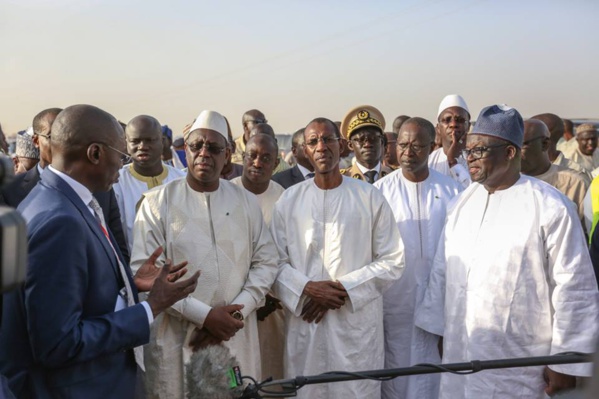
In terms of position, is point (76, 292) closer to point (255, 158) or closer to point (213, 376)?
point (213, 376)

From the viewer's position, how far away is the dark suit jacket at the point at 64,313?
3107 mm

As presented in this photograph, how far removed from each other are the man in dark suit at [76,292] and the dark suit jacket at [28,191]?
1746 mm

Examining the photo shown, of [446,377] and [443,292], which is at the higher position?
[443,292]

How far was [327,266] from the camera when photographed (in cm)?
534

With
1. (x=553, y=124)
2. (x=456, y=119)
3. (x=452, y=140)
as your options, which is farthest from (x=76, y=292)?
(x=553, y=124)

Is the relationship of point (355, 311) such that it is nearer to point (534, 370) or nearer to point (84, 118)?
point (534, 370)

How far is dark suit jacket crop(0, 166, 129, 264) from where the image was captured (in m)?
5.23

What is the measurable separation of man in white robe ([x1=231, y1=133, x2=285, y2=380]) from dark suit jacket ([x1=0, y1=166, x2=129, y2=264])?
3.53ft

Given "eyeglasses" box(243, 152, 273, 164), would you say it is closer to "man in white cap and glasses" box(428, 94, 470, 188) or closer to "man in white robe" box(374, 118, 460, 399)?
"man in white robe" box(374, 118, 460, 399)

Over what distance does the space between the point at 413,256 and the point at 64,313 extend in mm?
3284

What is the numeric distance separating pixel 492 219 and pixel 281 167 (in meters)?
5.29

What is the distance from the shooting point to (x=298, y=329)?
5344 millimetres

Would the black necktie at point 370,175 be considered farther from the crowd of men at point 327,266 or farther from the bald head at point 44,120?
the bald head at point 44,120

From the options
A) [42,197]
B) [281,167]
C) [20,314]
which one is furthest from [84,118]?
[281,167]
